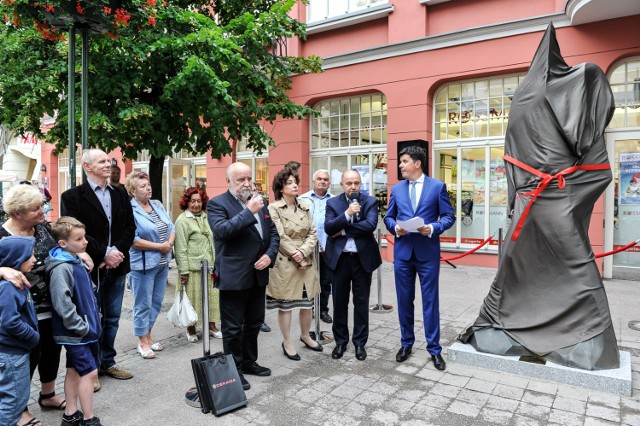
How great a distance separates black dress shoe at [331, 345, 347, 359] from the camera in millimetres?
4555

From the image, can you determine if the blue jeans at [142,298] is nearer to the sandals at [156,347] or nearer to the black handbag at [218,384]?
the sandals at [156,347]

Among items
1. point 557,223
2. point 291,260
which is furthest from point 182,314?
point 557,223

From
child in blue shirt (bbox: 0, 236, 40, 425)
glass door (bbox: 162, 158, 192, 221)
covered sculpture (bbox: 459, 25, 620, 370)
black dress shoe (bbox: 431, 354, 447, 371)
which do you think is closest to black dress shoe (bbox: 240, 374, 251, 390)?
child in blue shirt (bbox: 0, 236, 40, 425)

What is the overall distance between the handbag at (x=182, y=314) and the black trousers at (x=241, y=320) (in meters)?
0.98

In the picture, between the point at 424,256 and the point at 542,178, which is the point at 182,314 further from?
the point at 542,178

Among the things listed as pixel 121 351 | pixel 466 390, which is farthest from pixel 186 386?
pixel 466 390

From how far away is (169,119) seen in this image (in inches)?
295

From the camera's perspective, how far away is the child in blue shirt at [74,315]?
117 inches

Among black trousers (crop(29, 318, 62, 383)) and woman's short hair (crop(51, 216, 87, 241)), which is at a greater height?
woman's short hair (crop(51, 216, 87, 241))

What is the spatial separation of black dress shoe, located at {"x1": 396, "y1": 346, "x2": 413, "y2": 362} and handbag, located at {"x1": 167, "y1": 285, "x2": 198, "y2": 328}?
212 cm

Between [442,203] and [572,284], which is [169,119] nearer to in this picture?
[442,203]

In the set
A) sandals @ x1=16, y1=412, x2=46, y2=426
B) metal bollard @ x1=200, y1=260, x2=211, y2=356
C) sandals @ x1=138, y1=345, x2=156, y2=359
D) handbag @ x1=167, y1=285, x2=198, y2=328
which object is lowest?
sandals @ x1=138, y1=345, x2=156, y2=359

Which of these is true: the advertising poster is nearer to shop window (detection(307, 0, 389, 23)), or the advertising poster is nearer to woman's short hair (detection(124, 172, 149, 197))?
shop window (detection(307, 0, 389, 23))

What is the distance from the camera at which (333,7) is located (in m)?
11.2
